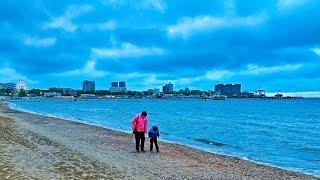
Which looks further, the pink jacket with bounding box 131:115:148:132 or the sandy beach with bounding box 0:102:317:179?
the pink jacket with bounding box 131:115:148:132

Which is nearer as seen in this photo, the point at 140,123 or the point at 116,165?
the point at 116,165

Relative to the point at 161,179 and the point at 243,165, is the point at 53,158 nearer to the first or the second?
the point at 161,179

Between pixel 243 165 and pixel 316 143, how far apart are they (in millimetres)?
22024

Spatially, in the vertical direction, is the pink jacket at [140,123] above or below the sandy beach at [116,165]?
above

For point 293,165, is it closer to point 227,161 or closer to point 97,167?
point 227,161

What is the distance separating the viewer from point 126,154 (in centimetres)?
2519

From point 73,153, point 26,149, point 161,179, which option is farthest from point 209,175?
point 26,149

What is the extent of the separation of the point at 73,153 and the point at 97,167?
486 centimetres

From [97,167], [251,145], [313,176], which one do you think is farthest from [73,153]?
[251,145]

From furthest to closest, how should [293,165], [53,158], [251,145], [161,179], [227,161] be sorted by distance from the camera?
[251,145]
[293,165]
[227,161]
[53,158]
[161,179]

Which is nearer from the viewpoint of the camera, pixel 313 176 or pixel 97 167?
pixel 97 167

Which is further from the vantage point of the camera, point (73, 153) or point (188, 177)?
point (73, 153)

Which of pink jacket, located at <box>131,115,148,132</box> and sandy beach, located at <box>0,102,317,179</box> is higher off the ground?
pink jacket, located at <box>131,115,148,132</box>

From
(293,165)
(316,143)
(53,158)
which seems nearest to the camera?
(53,158)
